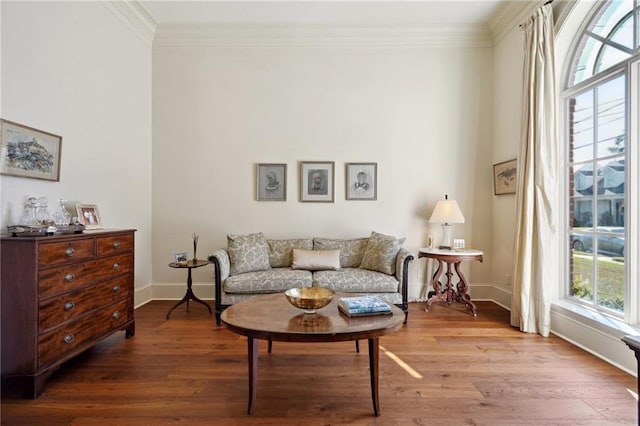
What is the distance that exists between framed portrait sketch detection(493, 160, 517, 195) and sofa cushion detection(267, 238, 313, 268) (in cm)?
257

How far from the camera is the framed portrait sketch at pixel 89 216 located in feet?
9.53

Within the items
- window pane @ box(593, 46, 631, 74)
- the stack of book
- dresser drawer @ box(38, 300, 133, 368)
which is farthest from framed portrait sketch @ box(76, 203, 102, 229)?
window pane @ box(593, 46, 631, 74)

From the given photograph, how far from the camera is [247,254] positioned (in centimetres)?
372

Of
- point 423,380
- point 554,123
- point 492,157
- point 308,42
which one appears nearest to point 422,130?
point 492,157

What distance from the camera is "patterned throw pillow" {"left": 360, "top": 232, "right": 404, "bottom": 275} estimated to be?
3654 mm

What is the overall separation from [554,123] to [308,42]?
3.14 metres

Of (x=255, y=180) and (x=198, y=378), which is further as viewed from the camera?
(x=255, y=180)

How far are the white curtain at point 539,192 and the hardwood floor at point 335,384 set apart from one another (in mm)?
381

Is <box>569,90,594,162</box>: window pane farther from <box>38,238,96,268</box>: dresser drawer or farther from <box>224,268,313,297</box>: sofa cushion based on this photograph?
<box>38,238,96,268</box>: dresser drawer

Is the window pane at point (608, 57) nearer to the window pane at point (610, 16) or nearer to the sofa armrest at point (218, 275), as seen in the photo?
the window pane at point (610, 16)

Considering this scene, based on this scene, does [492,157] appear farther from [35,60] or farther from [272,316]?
Answer: [35,60]

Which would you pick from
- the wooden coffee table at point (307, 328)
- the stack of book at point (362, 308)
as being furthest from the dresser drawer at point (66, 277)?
the stack of book at point (362, 308)

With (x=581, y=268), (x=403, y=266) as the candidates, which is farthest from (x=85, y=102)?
(x=581, y=268)

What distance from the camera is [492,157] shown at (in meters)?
4.26
